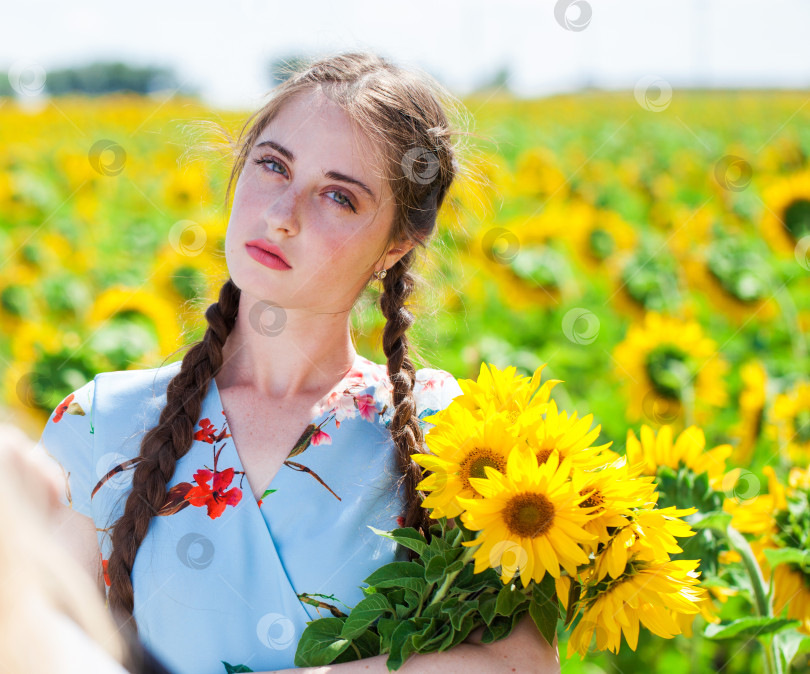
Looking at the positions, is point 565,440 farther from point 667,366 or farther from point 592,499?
point 667,366

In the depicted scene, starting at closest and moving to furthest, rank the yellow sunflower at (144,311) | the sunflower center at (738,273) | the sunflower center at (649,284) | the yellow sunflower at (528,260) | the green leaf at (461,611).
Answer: the green leaf at (461,611), the yellow sunflower at (144,311), the sunflower center at (738,273), the sunflower center at (649,284), the yellow sunflower at (528,260)

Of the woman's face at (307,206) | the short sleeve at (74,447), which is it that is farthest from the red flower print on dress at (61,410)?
the woman's face at (307,206)

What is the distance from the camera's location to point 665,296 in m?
3.16

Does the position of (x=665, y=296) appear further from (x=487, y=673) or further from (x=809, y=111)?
(x=809, y=111)

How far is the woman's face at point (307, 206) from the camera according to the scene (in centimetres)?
130

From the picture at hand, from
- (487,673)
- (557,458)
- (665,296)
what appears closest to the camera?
(557,458)

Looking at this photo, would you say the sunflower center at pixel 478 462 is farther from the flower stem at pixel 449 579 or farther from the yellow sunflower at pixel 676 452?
the yellow sunflower at pixel 676 452

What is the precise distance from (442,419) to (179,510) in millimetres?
496

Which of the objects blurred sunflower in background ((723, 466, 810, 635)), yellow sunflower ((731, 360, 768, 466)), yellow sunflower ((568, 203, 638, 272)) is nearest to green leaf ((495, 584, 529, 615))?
blurred sunflower in background ((723, 466, 810, 635))

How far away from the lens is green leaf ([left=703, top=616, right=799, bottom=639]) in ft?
4.25

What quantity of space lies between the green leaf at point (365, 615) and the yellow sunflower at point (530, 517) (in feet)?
0.65

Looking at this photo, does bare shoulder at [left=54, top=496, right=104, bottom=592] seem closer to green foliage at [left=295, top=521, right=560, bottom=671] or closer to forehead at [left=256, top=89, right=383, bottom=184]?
green foliage at [left=295, top=521, right=560, bottom=671]

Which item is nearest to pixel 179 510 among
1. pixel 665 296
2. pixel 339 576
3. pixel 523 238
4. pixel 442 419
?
pixel 339 576

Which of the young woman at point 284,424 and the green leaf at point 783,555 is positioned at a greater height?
the young woman at point 284,424
